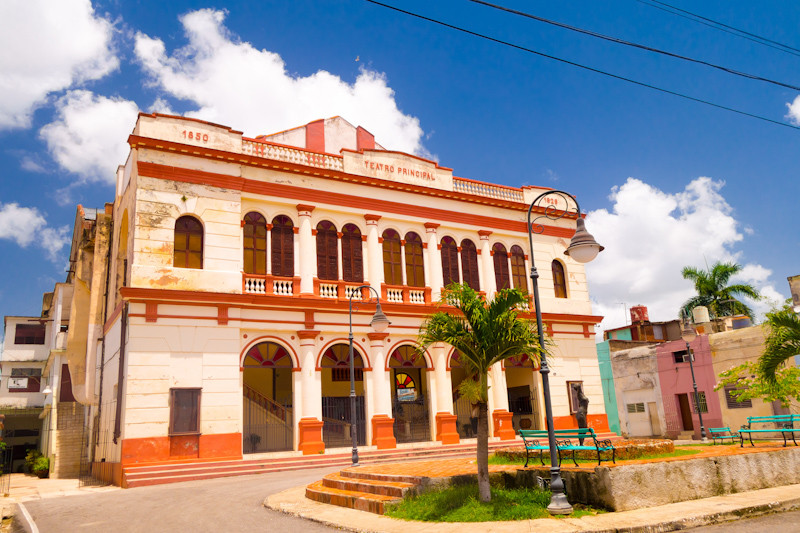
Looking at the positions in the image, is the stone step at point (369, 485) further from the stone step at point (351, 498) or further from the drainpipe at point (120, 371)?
the drainpipe at point (120, 371)

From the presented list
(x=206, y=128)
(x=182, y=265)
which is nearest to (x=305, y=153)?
(x=206, y=128)

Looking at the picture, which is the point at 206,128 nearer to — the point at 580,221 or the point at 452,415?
the point at 452,415

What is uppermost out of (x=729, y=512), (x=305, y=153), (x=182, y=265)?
(x=305, y=153)

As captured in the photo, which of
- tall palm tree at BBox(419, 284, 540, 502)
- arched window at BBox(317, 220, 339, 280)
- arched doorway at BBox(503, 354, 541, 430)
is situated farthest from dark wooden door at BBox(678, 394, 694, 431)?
tall palm tree at BBox(419, 284, 540, 502)

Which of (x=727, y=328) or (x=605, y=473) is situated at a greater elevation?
(x=727, y=328)

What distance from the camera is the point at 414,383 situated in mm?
26547

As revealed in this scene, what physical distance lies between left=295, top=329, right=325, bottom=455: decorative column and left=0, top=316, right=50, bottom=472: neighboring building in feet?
88.2

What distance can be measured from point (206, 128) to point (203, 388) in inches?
349

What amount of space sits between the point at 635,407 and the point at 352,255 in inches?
788

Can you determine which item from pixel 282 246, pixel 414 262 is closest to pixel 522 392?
pixel 414 262

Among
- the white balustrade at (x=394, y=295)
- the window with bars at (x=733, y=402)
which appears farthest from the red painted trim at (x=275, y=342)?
the window with bars at (x=733, y=402)

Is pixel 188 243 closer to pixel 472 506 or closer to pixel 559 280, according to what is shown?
pixel 472 506

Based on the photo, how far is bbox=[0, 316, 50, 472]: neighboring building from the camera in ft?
133

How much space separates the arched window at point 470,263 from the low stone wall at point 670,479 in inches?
620
